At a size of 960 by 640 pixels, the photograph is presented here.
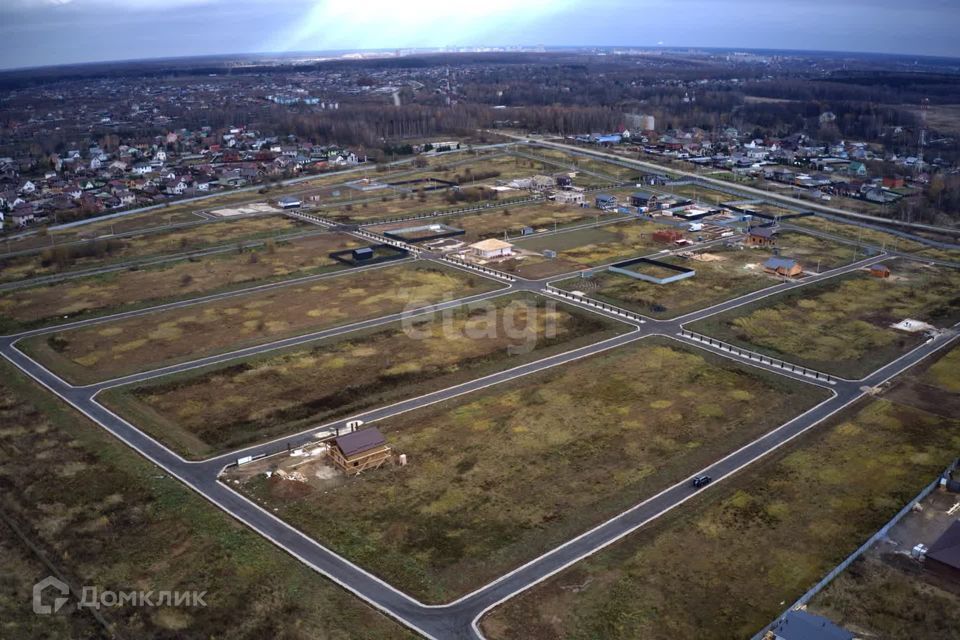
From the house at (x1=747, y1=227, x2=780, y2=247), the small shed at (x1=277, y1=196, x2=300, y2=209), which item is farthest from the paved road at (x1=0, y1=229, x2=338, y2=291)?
the house at (x1=747, y1=227, x2=780, y2=247)

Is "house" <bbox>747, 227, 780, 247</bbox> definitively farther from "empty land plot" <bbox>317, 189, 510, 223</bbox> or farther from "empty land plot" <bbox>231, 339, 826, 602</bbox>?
"empty land plot" <bbox>317, 189, 510, 223</bbox>

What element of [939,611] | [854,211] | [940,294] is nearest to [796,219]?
[854,211]

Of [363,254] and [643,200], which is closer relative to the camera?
[363,254]

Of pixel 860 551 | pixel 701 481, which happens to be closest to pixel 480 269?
pixel 701 481

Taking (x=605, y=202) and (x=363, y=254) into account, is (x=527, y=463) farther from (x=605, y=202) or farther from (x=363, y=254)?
(x=605, y=202)

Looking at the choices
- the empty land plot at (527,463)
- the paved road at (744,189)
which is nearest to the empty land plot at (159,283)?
the empty land plot at (527,463)

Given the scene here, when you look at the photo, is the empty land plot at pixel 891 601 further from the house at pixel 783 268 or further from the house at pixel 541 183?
the house at pixel 541 183
